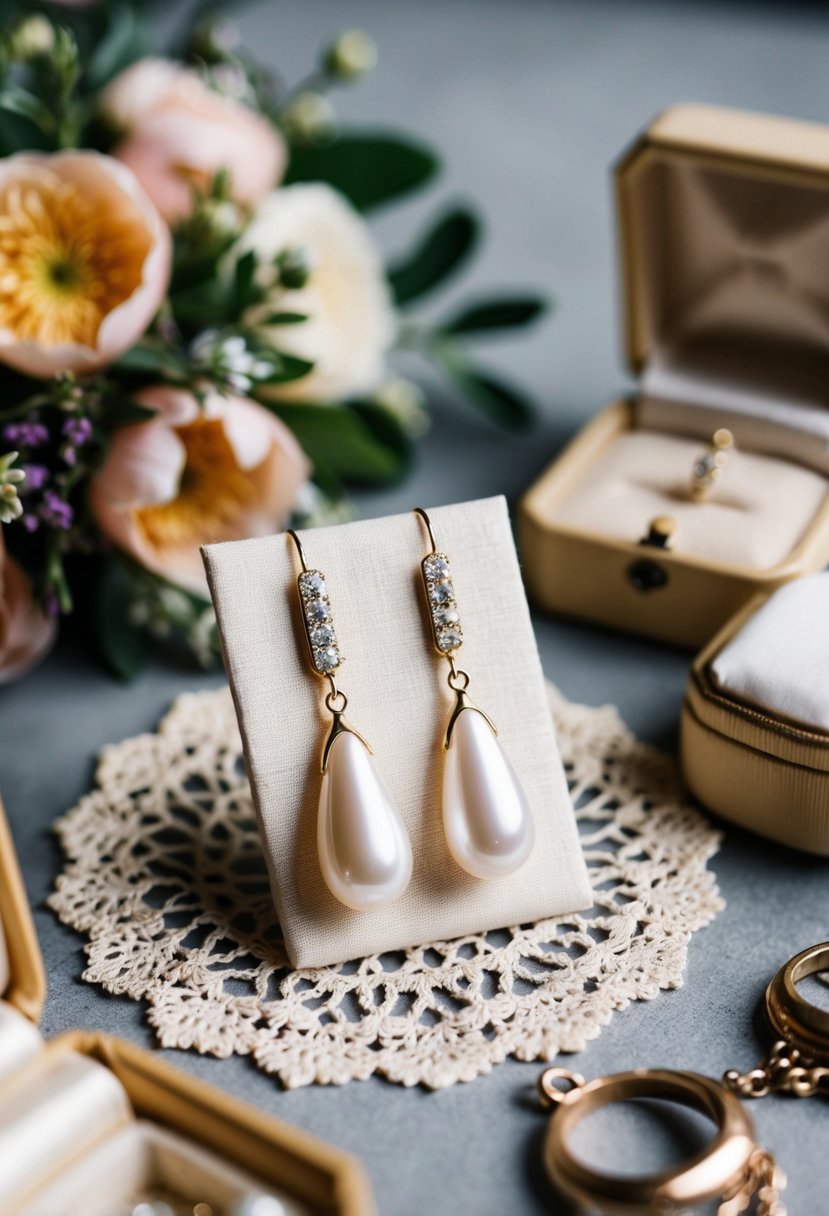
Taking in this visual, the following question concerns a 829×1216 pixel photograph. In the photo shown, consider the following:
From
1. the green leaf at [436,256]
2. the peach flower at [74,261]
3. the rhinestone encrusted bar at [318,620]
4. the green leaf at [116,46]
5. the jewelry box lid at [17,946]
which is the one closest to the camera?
the jewelry box lid at [17,946]

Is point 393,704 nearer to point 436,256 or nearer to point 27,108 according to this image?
point 27,108

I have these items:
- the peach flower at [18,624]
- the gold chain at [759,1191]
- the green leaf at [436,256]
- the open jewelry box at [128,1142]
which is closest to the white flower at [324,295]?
the green leaf at [436,256]

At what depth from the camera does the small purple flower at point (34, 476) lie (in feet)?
4.21

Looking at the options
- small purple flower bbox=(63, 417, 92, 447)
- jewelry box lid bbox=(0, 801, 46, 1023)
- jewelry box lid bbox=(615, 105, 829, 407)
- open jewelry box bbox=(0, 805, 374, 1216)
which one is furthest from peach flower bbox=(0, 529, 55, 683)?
jewelry box lid bbox=(615, 105, 829, 407)

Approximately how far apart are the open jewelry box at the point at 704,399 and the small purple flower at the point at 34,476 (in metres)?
0.54

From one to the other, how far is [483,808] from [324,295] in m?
0.74

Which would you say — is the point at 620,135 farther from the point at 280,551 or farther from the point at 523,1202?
the point at 523,1202

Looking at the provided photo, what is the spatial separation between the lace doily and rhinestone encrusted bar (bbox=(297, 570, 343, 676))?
24cm

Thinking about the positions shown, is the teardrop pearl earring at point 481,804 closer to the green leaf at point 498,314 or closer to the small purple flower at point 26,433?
the small purple flower at point 26,433

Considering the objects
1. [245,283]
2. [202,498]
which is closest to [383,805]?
[202,498]

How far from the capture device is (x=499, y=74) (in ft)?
9.02

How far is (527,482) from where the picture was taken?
176 centimetres

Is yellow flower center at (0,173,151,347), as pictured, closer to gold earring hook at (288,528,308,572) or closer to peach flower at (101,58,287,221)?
peach flower at (101,58,287,221)

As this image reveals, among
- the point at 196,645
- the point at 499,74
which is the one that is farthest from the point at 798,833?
the point at 499,74
